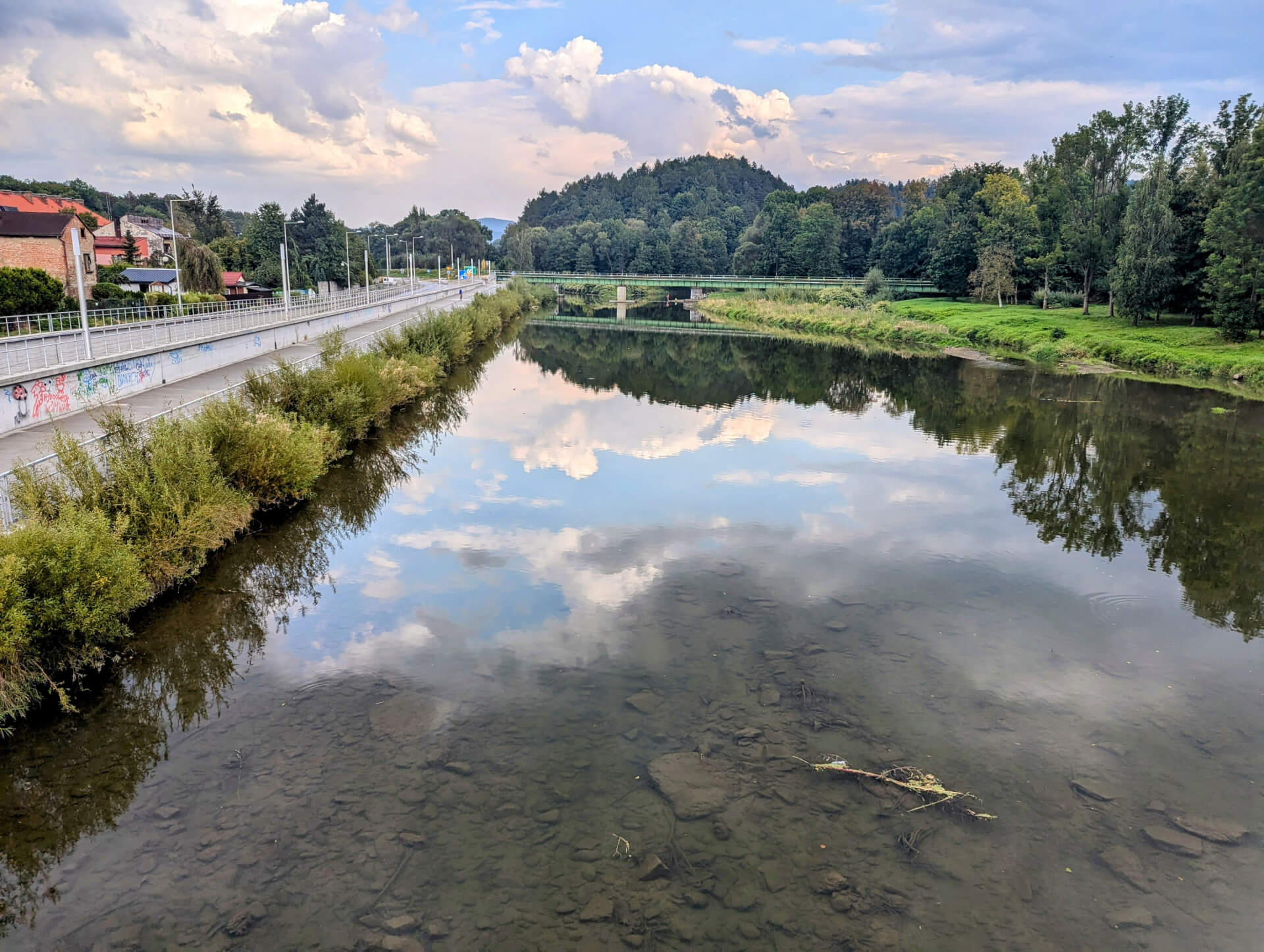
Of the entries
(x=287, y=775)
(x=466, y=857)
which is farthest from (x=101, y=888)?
(x=466, y=857)

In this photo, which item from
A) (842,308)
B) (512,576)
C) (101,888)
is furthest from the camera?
(842,308)

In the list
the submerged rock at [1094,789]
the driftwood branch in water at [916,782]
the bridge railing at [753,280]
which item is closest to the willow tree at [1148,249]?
the bridge railing at [753,280]

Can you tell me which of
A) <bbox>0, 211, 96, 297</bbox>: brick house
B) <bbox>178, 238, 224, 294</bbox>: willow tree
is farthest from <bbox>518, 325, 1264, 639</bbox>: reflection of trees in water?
<bbox>0, 211, 96, 297</bbox>: brick house

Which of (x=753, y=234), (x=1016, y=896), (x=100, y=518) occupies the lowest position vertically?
(x=1016, y=896)

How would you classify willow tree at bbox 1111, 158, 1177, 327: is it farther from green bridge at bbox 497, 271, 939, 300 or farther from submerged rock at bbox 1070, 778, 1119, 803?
submerged rock at bbox 1070, 778, 1119, 803

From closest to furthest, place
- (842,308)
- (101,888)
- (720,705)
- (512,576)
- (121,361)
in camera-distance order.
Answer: (101,888), (720,705), (512,576), (121,361), (842,308)

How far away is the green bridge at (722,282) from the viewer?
283ft

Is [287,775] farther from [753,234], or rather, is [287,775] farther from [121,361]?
[753,234]

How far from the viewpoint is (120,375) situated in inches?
887

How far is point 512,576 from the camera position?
14102 mm

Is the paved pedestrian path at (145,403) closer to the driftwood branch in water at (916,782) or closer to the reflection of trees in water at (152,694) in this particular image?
the reflection of trees in water at (152,694)

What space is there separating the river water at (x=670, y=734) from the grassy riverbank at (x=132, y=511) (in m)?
0.63

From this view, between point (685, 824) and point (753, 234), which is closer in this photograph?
point (685, 824)

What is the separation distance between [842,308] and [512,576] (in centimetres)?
6872
